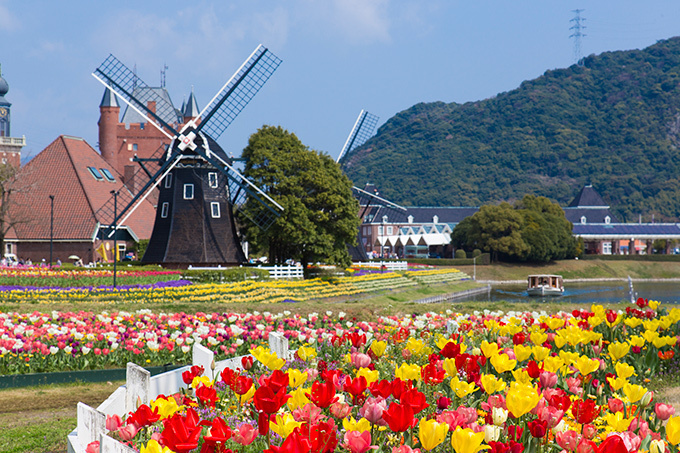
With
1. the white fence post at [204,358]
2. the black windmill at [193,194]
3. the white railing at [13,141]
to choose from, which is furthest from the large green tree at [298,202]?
the white railing at [13,141]

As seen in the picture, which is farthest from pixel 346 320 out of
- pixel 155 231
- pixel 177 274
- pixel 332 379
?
pixel 155 231

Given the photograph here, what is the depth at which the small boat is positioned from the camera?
50.8 m

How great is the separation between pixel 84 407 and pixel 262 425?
1.43m

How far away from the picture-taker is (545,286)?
51406 mm

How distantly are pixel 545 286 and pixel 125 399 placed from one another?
159 ft

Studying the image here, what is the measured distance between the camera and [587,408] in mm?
4410

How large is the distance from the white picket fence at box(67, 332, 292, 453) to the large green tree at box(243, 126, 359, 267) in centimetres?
3408

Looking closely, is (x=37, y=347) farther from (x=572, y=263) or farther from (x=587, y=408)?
(x=572, y=263)

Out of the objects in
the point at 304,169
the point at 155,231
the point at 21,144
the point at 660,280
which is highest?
the point at 21,144

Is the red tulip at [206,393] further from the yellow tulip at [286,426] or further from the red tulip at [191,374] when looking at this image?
the yellow tulip at [286,426]

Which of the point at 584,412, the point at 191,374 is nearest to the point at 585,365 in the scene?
the point at 584,412

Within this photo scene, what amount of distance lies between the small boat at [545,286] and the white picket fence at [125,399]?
46.4 m

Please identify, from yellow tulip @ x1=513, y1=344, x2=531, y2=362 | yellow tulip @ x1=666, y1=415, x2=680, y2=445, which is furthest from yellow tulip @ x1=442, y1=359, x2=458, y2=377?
yellow tulip @ x1=666, y1=415, x2=680, y2=445

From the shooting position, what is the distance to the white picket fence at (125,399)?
4.62 meters
